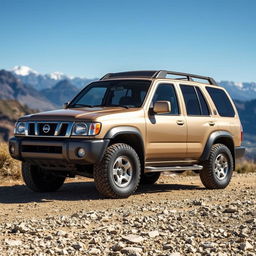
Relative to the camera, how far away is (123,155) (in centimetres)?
815

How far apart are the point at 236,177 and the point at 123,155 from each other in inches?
227

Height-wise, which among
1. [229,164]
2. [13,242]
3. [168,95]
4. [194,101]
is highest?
[168,95]

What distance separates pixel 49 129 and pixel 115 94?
160 cm

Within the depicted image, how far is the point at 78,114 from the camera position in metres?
7.95

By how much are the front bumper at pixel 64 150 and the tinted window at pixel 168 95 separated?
1.65 m

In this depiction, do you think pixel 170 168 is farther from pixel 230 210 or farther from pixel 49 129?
pixel 230 210

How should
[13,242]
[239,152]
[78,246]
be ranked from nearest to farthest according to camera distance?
[78,246] → [13,242] → [239,152]

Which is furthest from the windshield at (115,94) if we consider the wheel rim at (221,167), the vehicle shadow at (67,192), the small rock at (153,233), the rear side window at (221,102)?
the small rock at (153,233)

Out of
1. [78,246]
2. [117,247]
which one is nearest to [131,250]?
[117,247]

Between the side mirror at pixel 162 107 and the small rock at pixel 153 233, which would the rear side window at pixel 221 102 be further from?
the small rock at pixel 153 233

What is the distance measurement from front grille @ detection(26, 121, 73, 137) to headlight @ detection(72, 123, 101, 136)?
91 millimetres

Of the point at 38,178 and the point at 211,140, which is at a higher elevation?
the point at 211,140

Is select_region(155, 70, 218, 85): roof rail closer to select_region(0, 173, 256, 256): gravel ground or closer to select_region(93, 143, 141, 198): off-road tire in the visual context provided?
select_region(93, 143, 141, 198): off-road tire

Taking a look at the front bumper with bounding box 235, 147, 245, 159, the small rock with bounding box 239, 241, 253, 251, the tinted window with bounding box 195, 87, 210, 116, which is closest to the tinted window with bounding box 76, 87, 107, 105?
the tinted window with bounding box 195, 87, 210, 116
